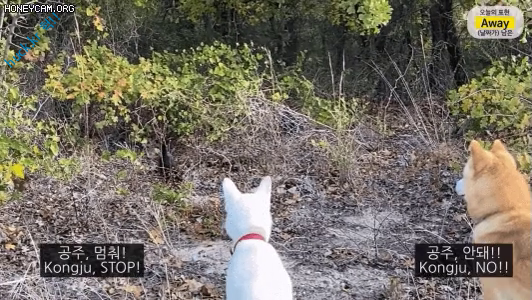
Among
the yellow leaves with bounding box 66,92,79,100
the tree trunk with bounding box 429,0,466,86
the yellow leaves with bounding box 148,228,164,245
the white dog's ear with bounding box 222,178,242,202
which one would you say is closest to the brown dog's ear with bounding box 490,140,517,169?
the white dog's ear with bounding box 222,178,242,202

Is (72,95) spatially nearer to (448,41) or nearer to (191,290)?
(191,290)

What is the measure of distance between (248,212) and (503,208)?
1.02 m

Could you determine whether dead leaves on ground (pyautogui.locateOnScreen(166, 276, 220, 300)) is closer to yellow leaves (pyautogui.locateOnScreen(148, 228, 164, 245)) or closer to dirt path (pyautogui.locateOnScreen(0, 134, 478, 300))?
dirt path (pyautogui.locateOnScreen(0, 134, 478, 300))

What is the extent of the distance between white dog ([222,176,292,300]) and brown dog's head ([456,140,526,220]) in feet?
2.77

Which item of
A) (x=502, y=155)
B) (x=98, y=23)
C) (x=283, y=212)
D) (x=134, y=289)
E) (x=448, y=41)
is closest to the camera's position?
(x=502, y=155)

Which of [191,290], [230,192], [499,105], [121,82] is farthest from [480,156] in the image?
[121,82]

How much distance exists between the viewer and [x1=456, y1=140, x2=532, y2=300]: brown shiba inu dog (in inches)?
96.0

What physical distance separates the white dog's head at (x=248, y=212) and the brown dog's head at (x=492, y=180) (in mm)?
844

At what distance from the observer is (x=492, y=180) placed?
97.0 inches

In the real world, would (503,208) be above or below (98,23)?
below

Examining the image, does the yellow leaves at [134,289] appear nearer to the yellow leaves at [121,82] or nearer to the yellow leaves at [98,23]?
the yellow leaves at [121,82]

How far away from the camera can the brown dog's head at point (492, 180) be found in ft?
8.04

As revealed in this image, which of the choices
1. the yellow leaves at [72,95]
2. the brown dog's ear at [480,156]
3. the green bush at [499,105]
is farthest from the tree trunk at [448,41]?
the yellow leaves at [72,95]

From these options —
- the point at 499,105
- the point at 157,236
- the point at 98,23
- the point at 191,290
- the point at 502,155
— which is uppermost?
the point at 98,23
